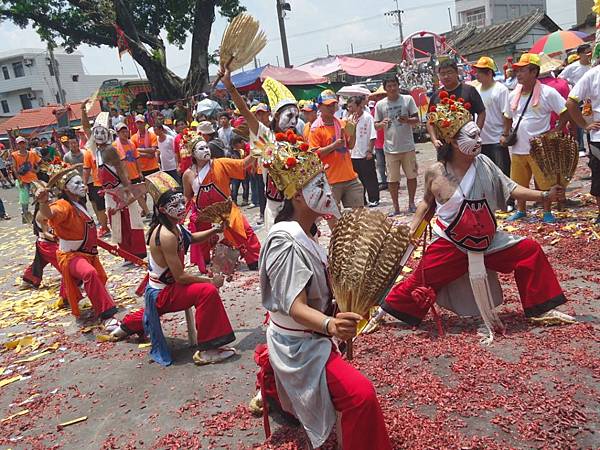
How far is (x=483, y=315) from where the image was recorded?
428 centimetres

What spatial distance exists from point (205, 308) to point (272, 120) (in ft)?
7.10

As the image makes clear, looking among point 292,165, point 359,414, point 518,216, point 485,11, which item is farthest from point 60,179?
point 485,11

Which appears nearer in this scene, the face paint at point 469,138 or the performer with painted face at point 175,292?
the face paint at point 469,138

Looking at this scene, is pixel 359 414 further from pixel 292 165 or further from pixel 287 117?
pixel 287 117

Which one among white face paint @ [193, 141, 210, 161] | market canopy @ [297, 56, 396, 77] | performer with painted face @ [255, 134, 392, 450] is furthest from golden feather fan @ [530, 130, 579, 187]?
market canopy @ [297, 56, 396, 77]

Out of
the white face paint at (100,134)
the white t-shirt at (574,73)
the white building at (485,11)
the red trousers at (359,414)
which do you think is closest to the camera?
the red trousers at (359,414)

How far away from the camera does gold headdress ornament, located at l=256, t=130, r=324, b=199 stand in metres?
2.91

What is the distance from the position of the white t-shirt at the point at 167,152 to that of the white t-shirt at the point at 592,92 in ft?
26.5

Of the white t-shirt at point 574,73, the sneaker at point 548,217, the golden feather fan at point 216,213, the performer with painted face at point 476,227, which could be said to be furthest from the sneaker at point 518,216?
the white t-shirt at point 574,73

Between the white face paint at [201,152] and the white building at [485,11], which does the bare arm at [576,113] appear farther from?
the white building at [485,11]

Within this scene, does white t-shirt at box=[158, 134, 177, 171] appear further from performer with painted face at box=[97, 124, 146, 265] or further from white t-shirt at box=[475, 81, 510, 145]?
white t-shirt at box=[475, 81, 510, 145]

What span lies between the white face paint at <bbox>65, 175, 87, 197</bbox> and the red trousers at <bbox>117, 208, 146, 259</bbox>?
1.89 m

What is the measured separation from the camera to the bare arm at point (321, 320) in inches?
97.4

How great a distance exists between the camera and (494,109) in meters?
7.61
